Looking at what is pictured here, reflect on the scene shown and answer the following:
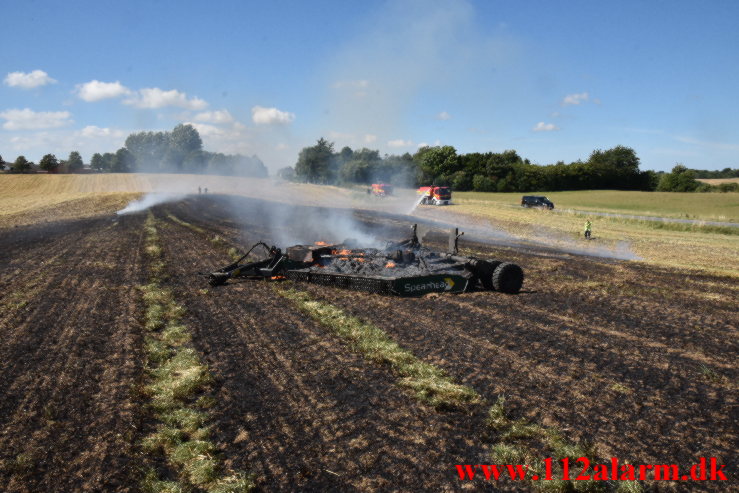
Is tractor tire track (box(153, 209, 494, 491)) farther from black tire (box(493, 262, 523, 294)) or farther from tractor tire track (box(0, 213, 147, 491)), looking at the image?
black tire (box(493, 262, 523, 294))

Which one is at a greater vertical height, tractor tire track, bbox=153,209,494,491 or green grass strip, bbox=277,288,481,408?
green grass strip, bbox=277,288,481,408

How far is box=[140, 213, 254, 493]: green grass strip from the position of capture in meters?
5.05

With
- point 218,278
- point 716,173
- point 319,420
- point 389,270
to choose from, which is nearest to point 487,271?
point 389,270

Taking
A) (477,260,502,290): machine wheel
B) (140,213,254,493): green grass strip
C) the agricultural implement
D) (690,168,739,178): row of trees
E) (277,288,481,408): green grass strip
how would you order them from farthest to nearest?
(690,168,739,178): row of trees → (477,260,502,290): machine wheel → the agricultural implement → (277,288,481,408): green grass strip → (140,213,254,493): green grass strip

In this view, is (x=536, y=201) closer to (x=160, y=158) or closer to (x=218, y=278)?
(x=218, y=278)

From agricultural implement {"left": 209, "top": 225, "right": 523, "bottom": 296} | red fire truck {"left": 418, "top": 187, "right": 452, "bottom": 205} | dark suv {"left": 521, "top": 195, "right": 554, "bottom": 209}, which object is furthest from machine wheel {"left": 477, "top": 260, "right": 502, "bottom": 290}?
dark suv {"left": 521, "top": 195, "right": 554, "bottom": 209}

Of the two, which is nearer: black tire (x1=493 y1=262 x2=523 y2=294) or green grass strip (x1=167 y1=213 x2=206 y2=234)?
black tire (x1=493 y1=262 x2=523 y2=294)

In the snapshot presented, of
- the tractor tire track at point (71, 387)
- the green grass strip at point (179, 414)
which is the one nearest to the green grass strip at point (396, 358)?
the green grass strip at point (179, 414)

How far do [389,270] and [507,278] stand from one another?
3.31 m

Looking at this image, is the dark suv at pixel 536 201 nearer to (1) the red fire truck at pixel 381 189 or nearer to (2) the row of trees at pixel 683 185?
(1) the red fire truck at pixel 381 189

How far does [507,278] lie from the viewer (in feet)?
44.9

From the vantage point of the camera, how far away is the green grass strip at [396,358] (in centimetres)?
707

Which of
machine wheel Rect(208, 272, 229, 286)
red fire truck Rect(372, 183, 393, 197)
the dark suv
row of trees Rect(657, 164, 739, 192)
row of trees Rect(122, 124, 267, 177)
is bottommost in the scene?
machine wheel Rect(208, 272, 229, 286)

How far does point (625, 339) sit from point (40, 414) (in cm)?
1016
